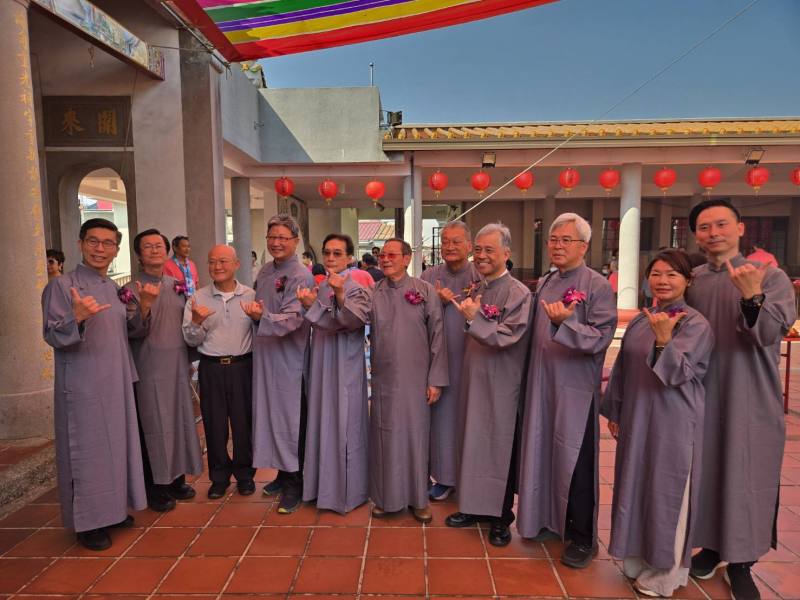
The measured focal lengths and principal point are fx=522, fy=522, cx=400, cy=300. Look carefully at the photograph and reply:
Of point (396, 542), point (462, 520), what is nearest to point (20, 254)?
point (396, 542)

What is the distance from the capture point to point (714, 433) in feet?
8.10

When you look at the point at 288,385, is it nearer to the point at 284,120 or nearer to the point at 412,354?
the point at 412,354

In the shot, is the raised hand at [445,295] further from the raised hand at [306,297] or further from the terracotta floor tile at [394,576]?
the terracotta floor tile at [394,576]

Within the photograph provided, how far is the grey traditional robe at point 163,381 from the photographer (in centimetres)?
331

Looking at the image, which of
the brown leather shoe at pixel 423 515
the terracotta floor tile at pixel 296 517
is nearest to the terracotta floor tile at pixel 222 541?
the terracotta floor tile at pixel 296 517

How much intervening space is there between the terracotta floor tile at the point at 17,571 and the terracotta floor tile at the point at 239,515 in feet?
2.94

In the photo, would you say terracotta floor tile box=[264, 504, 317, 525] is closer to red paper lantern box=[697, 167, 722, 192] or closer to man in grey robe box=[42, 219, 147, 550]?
man in grey robe box=[42, 219, 147, 550]

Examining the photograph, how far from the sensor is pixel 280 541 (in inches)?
119

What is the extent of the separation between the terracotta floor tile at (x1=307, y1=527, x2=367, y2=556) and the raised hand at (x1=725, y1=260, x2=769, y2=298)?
231cm

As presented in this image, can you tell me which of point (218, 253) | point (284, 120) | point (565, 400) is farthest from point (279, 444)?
point (284, 120)

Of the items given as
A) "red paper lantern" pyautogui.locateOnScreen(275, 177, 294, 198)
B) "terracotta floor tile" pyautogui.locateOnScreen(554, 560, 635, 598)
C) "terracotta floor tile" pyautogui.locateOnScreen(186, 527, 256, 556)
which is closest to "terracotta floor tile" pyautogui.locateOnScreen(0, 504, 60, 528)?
"terracotta floor tile" pyautogui.locateOnScreen(186, 527, 256, 556)

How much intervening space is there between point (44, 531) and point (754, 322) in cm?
402

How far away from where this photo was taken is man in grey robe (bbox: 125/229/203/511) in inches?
130

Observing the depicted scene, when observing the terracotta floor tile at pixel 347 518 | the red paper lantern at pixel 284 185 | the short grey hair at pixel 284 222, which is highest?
the red paper lantern at pixel 284 185
